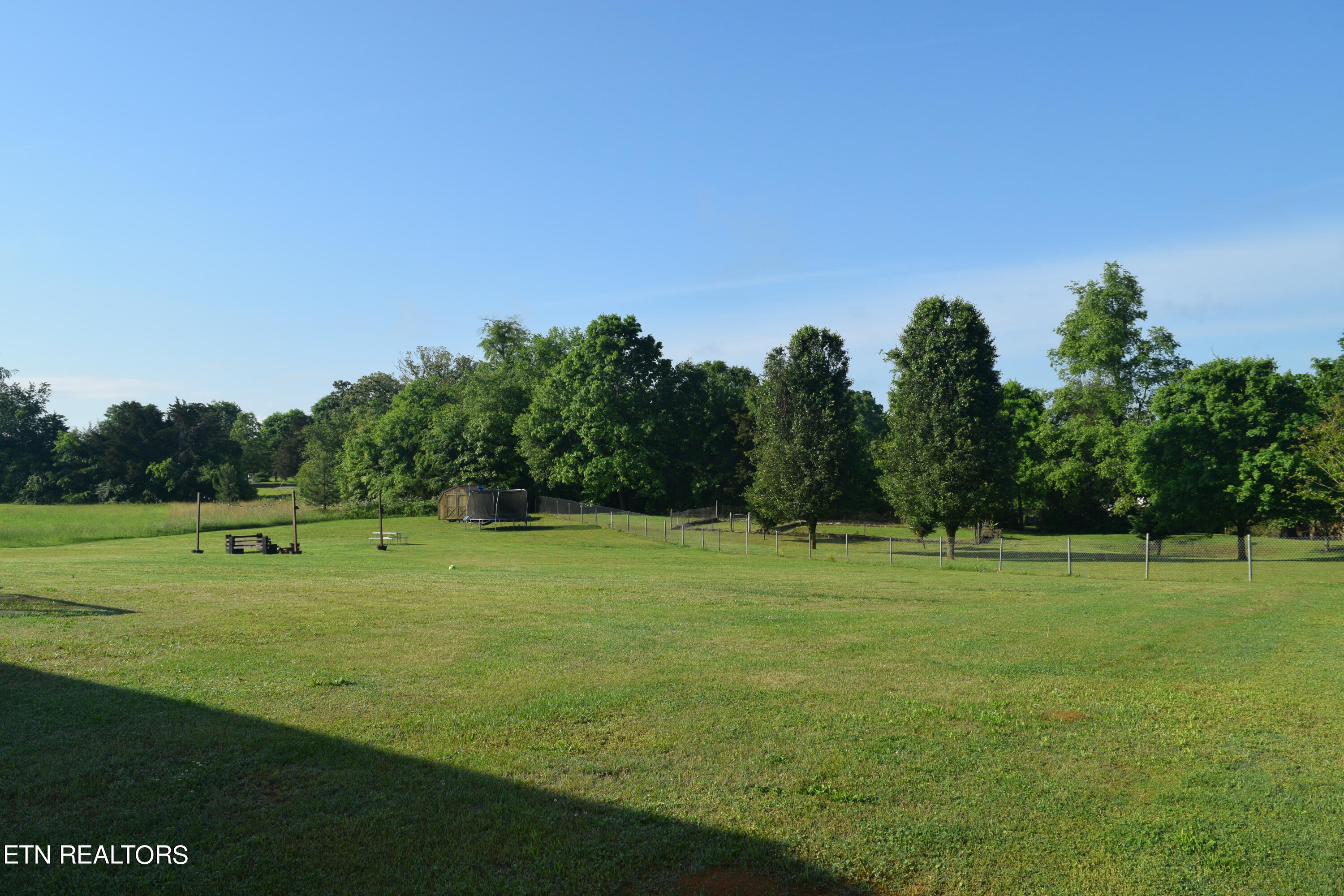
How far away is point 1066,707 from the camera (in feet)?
29.9

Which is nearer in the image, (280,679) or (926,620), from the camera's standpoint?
(280,679)

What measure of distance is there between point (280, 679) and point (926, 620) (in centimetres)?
1140

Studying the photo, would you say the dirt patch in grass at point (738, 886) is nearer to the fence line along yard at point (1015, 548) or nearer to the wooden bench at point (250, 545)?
the fence line along yard at point (1015, 548)

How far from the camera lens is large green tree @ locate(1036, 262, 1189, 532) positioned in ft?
174

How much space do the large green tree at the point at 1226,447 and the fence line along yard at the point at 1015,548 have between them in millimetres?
1873

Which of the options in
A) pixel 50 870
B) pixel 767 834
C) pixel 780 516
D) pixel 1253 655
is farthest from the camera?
pixel 780 516

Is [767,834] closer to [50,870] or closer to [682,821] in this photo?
[682,821]

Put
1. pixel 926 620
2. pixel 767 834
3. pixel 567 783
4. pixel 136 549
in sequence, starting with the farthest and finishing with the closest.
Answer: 1. pixel 136 549
2. pixel 926 620
3. pixel 567 783
4. pixel 767 834

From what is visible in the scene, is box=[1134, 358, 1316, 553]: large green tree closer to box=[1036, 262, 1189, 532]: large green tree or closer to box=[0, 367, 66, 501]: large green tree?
box=[1036, 262, 1189, 532]: large green tree

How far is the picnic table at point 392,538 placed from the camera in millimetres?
44406

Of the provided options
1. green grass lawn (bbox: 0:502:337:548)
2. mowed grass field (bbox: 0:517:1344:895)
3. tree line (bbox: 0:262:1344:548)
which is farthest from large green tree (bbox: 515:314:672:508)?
mowed grass field (bbox: 0:517:1344:895)

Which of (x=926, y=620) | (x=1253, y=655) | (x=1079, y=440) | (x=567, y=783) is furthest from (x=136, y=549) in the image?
(x=1079, y=440)

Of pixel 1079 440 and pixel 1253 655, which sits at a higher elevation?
pixel 1079 440

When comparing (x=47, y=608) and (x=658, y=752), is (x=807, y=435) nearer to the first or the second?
(x=47, y=608)
